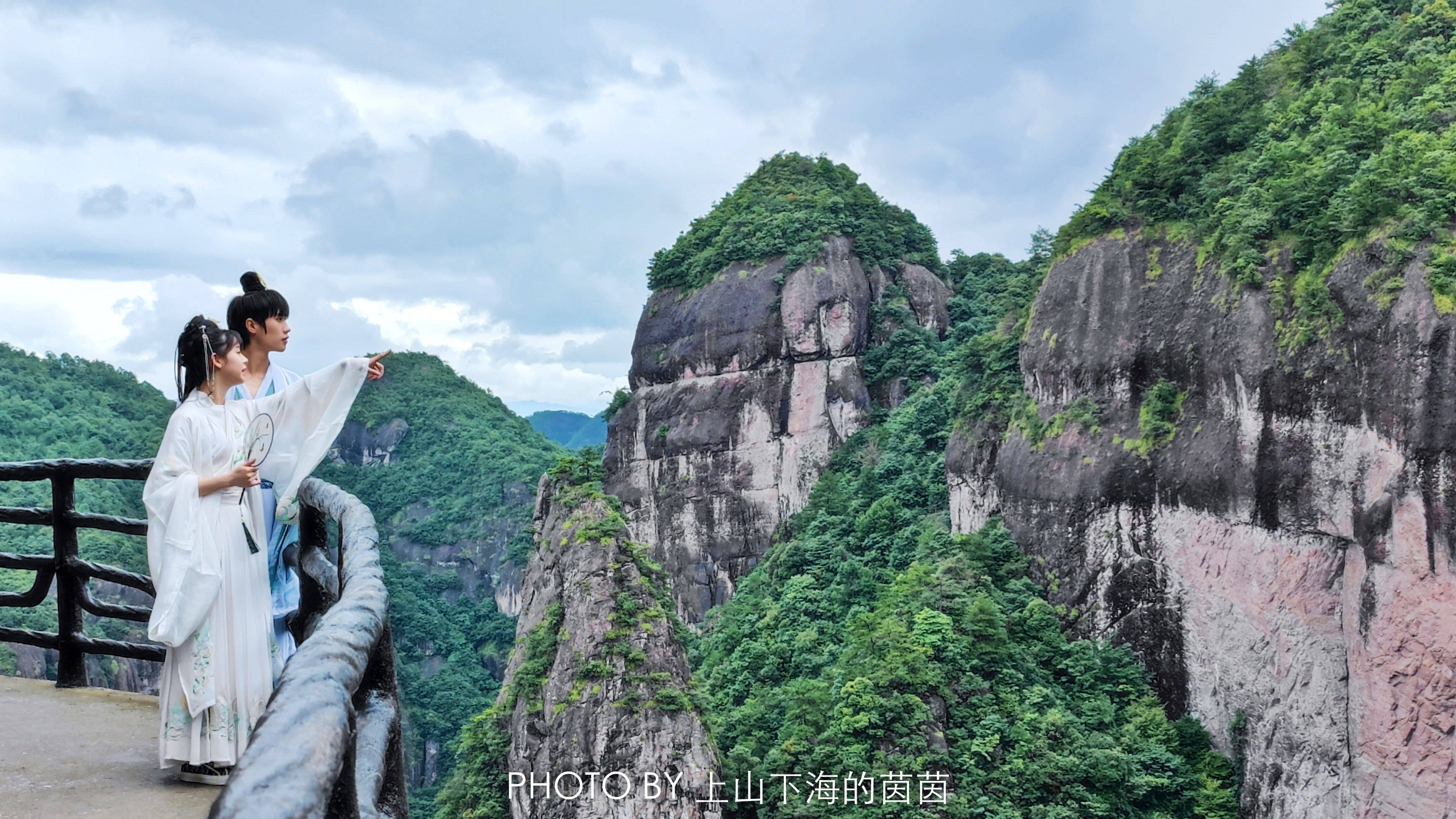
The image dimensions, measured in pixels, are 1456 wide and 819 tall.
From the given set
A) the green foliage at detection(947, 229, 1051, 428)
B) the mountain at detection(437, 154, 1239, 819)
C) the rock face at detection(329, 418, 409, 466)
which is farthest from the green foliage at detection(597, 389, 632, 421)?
the rock face at detection(329, 418, 409, 466)

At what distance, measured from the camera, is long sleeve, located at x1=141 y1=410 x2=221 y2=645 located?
9.09ft

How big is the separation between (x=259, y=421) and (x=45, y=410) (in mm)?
35585

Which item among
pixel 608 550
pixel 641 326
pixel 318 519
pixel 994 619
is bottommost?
pixel 994 619

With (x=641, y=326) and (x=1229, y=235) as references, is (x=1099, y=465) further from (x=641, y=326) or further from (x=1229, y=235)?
(x=641, y=326)

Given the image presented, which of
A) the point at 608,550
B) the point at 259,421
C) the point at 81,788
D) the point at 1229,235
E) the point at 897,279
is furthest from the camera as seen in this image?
Answer: the point at 897,279

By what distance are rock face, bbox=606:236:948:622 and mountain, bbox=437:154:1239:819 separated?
0.23ft

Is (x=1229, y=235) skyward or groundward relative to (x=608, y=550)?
skyward

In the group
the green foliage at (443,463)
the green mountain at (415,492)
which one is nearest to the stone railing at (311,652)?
the green mountain at (415,492)

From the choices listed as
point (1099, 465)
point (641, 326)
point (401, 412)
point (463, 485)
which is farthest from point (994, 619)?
point (401, 412)

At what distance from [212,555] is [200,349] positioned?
27.0 inches

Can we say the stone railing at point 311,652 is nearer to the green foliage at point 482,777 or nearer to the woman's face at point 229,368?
the woman's face at point 229,368

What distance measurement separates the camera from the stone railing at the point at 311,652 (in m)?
1.24

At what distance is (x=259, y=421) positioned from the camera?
3.11 m

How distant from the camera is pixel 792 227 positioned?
100 ft
